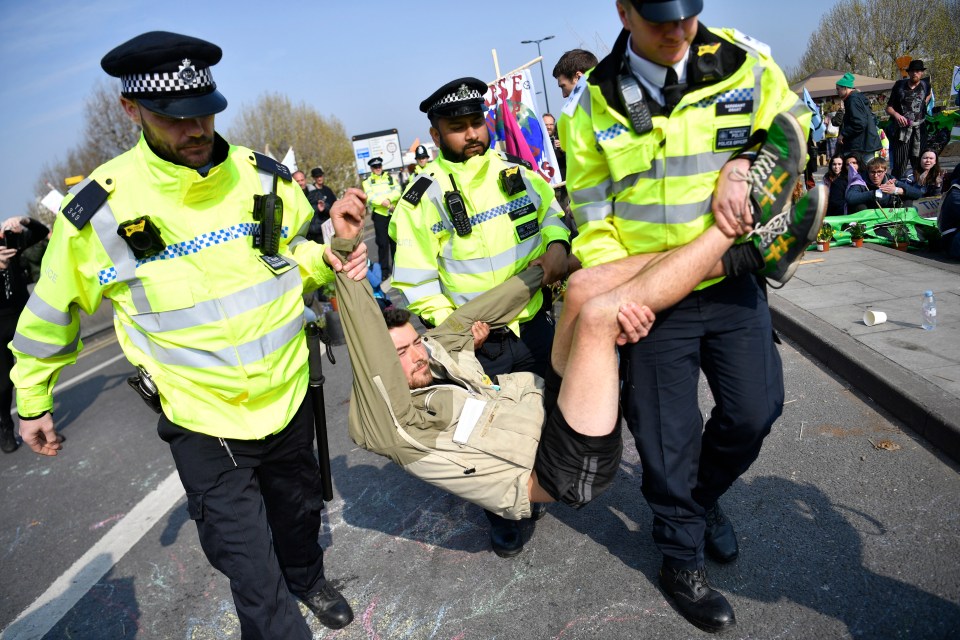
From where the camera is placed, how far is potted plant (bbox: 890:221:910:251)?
7.34 meters

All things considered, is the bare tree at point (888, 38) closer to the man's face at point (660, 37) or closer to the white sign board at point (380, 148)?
the white sign board at point (380, 148)

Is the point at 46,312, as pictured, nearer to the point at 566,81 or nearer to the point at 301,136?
the point at 566,81

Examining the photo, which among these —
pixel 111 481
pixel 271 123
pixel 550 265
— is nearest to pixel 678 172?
pixel 550 265

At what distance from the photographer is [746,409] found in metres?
2.48

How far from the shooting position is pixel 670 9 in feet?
7.04

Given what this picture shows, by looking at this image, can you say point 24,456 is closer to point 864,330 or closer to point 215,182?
point 215,182

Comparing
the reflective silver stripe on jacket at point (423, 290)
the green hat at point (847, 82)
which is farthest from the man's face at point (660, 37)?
the green hat at point (847, 82)

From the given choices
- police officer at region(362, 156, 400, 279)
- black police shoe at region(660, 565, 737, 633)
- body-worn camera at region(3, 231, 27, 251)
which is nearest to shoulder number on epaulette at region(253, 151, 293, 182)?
black police shoe at region(660, 565, 737, 633)

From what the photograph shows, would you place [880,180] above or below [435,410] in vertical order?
below

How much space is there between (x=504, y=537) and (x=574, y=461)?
0.90 metres

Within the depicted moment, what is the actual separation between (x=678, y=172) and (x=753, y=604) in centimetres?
158

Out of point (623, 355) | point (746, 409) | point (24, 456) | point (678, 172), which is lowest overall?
point (24, 456)

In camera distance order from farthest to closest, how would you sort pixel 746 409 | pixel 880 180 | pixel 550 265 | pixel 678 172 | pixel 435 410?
pixel 880 180 < pixel 550 265 < pixel 435 410 < pixel 746 409 < pixel 678 172

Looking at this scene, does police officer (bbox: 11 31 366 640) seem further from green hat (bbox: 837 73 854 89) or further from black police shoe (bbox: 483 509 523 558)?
green hat (bbox: 837 73 854 89)
